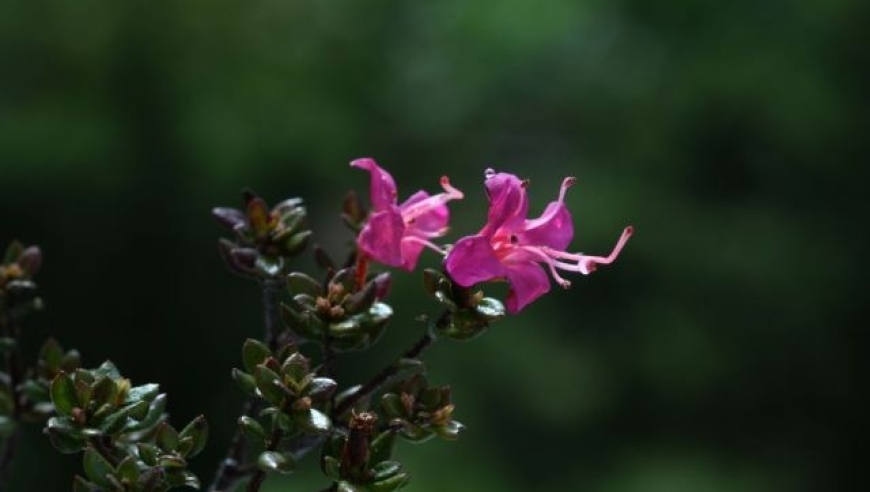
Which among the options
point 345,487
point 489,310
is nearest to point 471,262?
point 489,310

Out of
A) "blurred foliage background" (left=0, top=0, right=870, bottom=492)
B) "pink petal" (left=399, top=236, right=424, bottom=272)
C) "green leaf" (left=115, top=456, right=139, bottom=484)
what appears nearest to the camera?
"green leaf" (left=115, top=456, right=139, bottom=484)

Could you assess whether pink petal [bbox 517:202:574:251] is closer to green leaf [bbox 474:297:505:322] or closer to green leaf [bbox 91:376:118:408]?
green leaf [bbox 474:297:505:322]

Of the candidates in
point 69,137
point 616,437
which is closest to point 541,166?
point 616,437

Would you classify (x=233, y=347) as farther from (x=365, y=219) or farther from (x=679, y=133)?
(x=365, y=219)

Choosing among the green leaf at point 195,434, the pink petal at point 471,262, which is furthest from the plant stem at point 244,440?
the pink petal at point 471,262

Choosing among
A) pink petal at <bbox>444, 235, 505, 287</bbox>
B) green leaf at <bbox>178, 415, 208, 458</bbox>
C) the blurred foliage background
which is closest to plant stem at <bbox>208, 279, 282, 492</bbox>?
green leaf at <bbox>178, 415, 208, 458</bbox>

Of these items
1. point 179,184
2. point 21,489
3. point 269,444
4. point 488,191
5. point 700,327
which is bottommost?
point 21,489
